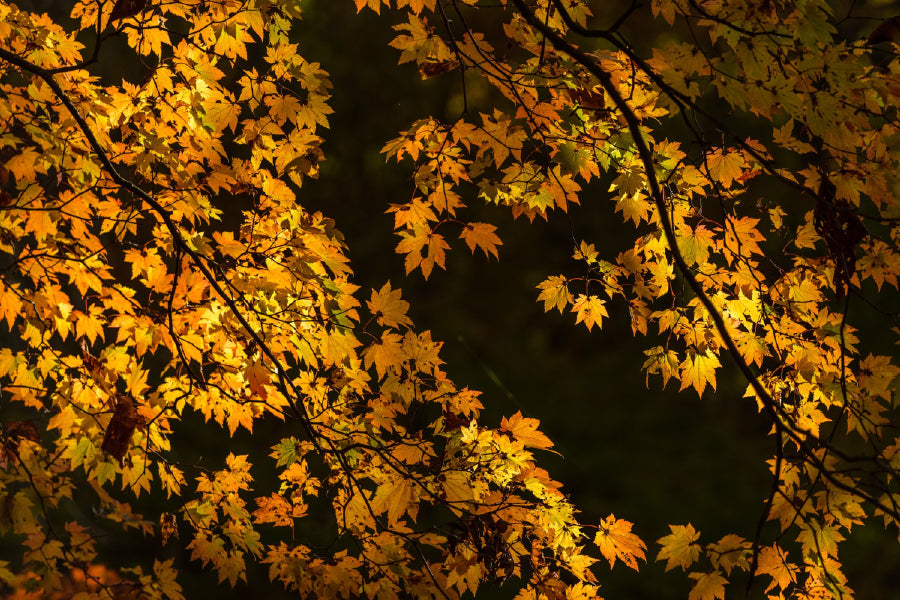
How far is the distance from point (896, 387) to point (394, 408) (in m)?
1.76

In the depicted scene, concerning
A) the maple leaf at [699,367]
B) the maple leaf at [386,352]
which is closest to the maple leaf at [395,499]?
the maple leaf at [386,352]

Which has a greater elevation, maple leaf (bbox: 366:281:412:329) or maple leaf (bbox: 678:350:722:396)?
maple leaf (bbox: 678:350:722:396)

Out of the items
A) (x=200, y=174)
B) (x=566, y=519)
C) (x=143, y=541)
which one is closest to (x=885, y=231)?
(x=566, y=519)

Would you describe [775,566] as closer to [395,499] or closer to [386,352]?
[395,499]

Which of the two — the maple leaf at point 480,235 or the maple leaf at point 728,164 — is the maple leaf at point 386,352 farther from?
the maple leaf at point 728,164

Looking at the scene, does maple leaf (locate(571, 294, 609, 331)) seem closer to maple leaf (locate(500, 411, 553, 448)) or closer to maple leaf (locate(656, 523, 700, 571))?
maple leaf (locate(500, 411, 553, 448))

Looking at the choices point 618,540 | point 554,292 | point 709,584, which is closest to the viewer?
point 709,584

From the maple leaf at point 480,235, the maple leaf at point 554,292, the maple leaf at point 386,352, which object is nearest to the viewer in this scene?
the maple leaf at point 480,235

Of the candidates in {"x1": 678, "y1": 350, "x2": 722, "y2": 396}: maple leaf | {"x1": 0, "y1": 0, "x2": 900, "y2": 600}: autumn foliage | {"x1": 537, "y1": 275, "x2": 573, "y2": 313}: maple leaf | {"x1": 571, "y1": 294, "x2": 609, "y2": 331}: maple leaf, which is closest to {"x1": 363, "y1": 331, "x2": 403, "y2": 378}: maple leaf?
{"x1": 0, "y1": 0, "x2": 900, "y2": 600}: autumn foliage

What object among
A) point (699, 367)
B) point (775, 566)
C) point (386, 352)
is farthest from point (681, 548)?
point (386, 352)

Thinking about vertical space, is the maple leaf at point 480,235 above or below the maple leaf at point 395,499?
above

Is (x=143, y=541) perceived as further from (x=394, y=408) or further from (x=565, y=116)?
(x=565, y=116)

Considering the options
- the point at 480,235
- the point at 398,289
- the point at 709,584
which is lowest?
the point at 709,584

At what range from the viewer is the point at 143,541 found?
6.15 m
